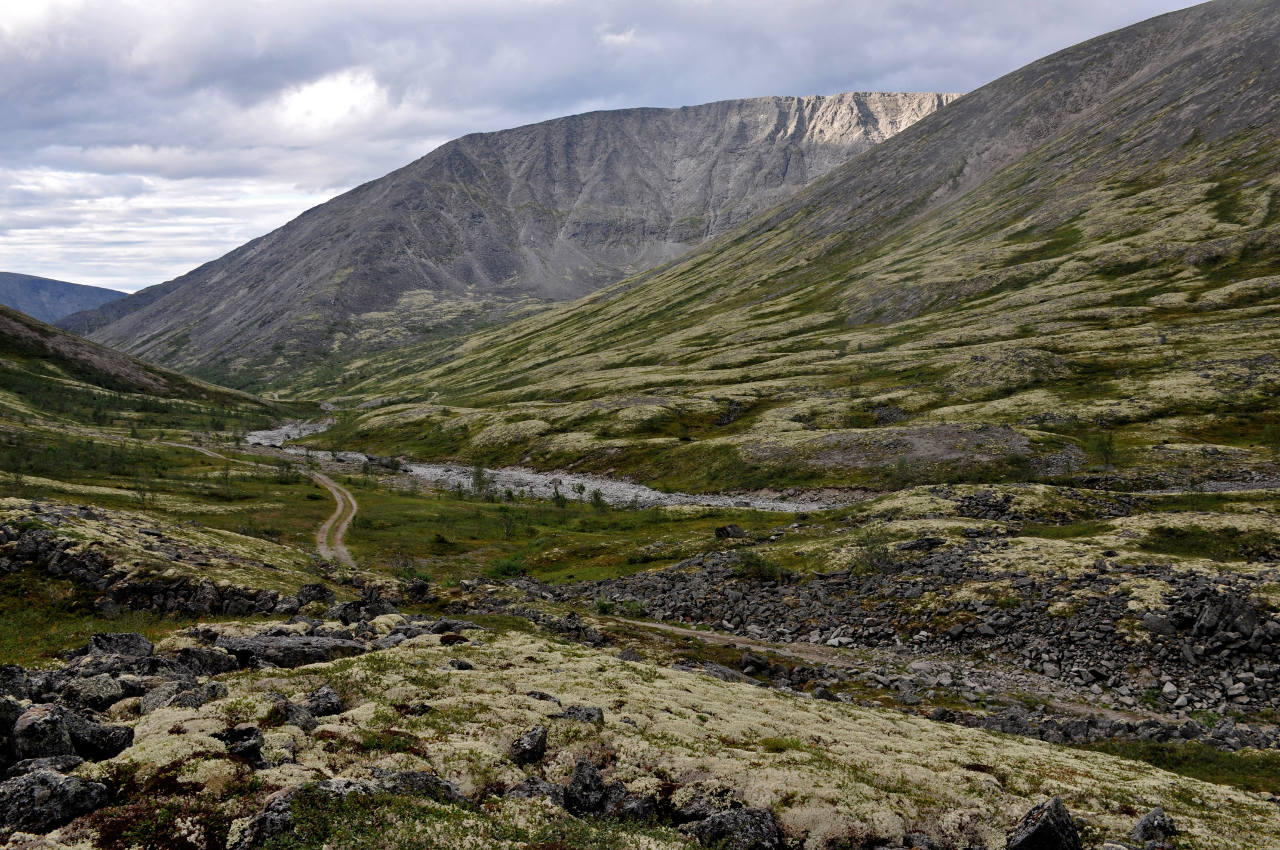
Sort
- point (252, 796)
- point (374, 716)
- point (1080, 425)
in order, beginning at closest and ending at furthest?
point (252, 796) < point (374, 716) < point (1080, 425)

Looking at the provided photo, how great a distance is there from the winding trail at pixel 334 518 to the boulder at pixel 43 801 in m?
58.2

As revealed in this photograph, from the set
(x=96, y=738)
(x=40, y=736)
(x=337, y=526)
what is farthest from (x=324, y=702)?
(x=337, y=526)

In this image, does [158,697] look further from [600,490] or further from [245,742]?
[600,490]

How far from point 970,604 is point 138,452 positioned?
493 feet

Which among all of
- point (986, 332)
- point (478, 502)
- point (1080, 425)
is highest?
point (986, 332)

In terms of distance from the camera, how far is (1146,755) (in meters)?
28.3

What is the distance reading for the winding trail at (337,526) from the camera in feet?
246

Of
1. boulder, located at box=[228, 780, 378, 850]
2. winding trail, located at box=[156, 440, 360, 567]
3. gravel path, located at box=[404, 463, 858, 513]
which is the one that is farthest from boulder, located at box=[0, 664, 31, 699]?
gravel path, located at box=[404, 463, 858, 513]

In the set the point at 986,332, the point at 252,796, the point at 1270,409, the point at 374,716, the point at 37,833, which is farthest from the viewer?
the point at 986,332

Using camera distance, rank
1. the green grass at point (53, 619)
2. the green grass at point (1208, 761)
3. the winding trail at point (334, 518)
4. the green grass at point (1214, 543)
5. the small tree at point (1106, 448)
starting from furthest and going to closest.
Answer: the small tree at point (1106, 448) < the winding trail at point (334, 518) < the green grass at point (1214, 543) < the green grass at point (53, 619) < the green grass at point (1208, 761)

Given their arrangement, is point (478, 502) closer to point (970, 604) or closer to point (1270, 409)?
point (970, 604)

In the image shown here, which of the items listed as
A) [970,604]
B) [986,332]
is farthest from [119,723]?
[986,332]

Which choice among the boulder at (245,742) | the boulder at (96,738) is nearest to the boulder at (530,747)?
the boulder at (245,742)

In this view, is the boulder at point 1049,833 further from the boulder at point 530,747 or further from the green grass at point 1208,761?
the green grass at point 1208,761
